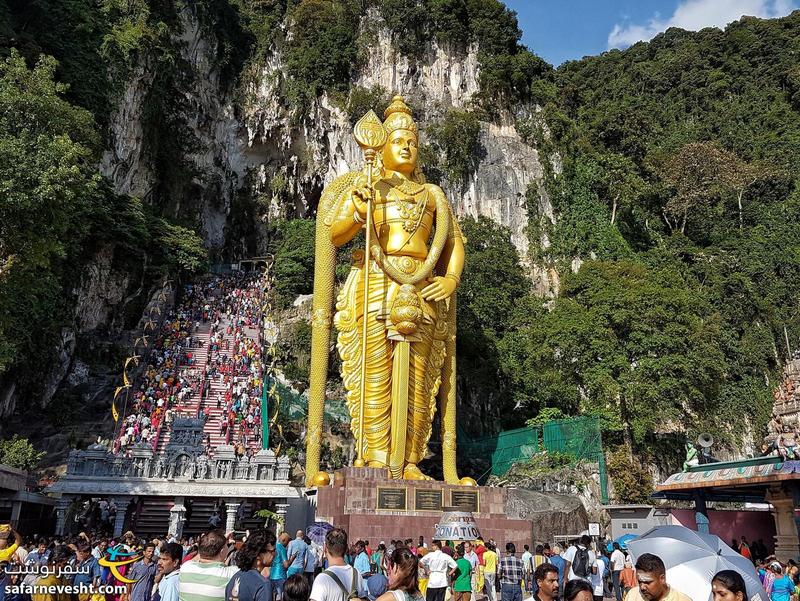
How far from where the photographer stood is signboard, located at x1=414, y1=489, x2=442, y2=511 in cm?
912

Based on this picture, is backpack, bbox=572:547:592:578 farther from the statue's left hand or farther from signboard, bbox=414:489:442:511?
the statue's left hand

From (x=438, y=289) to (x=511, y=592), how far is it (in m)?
5.45

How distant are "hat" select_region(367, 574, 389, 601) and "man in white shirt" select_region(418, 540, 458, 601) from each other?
43.1 inches

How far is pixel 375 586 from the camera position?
4.03m

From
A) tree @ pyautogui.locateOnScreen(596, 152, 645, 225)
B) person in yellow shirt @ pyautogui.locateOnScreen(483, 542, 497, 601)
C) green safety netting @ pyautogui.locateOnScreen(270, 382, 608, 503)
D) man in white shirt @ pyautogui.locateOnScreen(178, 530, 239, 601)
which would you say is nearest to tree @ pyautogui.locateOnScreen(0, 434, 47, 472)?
green safety netting @ pyautogui.locateOnScreen(270, 382, 608, 503)

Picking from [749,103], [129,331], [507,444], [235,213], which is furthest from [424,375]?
[749,103]

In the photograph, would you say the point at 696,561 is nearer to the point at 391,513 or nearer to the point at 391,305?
the point at 391,513

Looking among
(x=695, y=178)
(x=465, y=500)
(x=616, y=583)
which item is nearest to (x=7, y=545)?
(x=616, y=583)

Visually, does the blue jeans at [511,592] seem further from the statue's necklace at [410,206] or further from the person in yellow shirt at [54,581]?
the statue's necklace at [410,206]

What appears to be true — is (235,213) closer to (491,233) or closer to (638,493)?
(491,233)

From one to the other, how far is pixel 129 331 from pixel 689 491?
678 inches

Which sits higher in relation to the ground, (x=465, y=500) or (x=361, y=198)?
(x=361, y=198)

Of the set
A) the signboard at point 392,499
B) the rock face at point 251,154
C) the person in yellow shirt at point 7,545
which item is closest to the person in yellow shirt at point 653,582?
the person in yellow shirt at point 7,545

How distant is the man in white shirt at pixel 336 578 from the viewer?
273 centimetres
